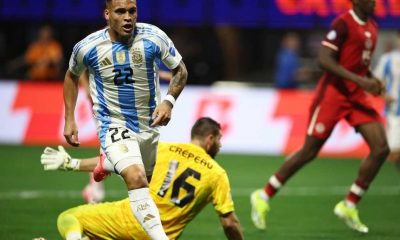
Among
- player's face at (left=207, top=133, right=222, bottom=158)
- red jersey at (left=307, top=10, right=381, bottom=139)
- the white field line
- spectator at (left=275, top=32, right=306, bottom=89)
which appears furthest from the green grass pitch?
spectator at (left=275, top=32, right=306, bottom=89)

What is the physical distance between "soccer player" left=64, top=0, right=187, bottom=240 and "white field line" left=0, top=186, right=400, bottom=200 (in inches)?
180

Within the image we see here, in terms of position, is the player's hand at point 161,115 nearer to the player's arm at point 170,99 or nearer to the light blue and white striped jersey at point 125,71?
the player's arm at point 170,99

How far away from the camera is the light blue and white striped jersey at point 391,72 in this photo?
16.0m

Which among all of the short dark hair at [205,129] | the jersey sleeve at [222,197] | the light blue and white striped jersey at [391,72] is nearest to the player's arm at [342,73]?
the short dark hair at [205,129]

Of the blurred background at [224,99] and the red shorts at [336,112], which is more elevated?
the red shorts at [336,112]

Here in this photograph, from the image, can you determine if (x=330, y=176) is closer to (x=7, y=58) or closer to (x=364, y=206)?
(x=364, y=206)

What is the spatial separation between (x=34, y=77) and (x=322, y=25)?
22.2 feet

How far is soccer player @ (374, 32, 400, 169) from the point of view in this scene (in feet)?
52.3

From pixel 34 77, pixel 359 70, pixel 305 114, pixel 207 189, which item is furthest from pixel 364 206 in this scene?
pixel 34 77

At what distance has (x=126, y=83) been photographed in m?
8.10

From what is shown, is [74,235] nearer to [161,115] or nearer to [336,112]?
[161,115]

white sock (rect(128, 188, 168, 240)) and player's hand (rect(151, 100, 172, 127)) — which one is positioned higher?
player's hand (rect(151, 100, 172, 127))

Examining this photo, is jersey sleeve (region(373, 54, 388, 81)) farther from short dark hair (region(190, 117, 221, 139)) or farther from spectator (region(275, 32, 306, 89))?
short dark hair (region(190, 117, 221, 139))

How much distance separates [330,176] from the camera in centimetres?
1547
